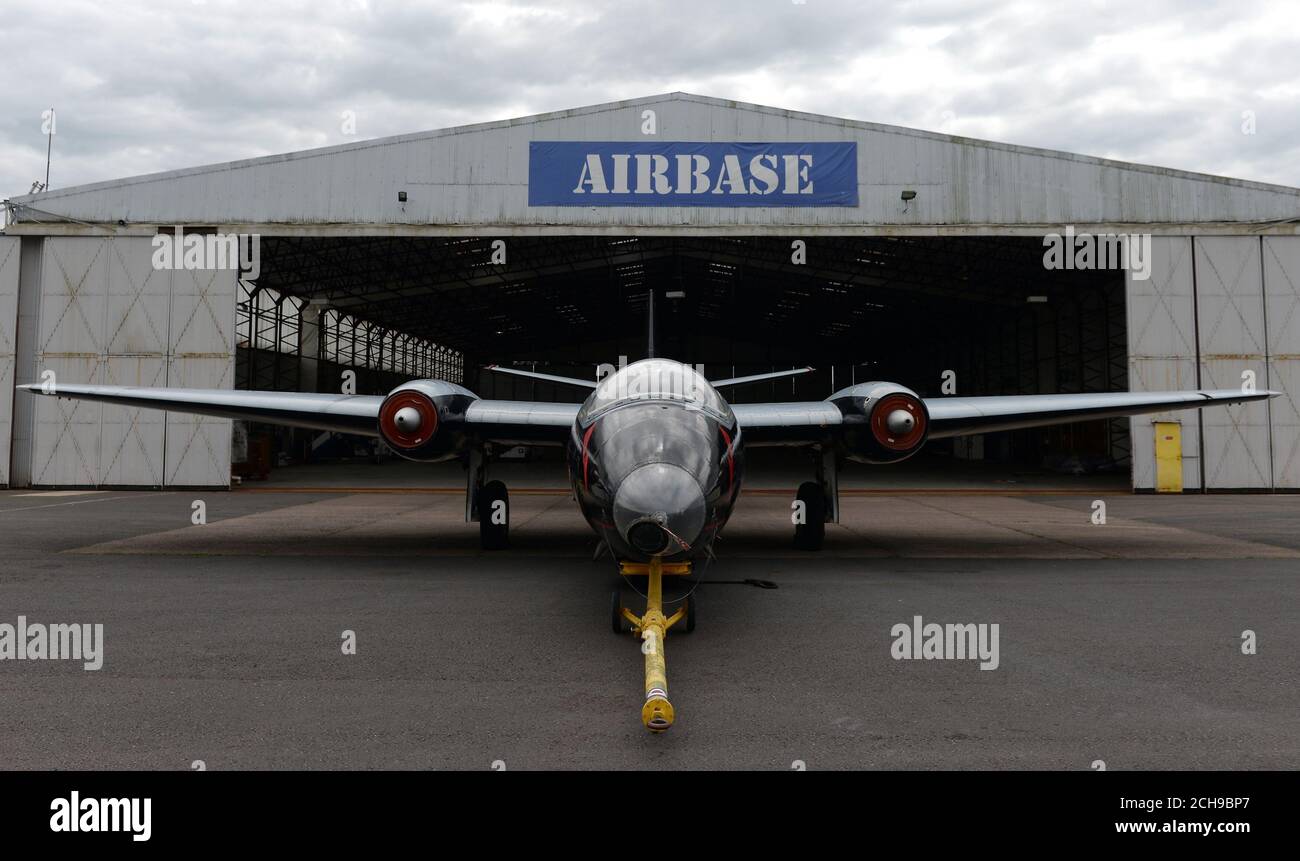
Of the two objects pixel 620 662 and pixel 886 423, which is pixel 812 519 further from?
pixel 620 662

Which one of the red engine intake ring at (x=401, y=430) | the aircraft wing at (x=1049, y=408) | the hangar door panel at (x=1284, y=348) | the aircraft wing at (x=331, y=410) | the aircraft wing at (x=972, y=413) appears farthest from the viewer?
the hangar door panel at (x=1284, y=348)

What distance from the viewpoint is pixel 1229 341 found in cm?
2395

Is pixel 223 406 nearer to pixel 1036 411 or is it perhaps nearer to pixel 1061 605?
pixel 1061 605

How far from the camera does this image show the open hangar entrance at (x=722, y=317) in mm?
34719

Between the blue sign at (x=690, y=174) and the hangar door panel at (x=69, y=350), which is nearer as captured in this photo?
the blue sign at (x=690, y=174)

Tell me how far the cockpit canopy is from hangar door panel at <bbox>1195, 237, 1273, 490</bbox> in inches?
920

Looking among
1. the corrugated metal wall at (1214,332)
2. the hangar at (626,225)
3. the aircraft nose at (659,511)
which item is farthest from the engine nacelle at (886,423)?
the corrugated metal wall at (1214,332)

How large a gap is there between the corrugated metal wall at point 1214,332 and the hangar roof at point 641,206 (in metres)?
2.44

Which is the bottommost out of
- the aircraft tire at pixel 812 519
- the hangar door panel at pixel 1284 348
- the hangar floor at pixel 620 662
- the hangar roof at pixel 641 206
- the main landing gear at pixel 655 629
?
the hangar floor at pixel 620 662

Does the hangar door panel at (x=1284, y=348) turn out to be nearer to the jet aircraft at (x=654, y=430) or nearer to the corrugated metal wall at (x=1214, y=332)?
the corrugated metal wall at (x=1214, y=332)

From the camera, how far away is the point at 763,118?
901 inches

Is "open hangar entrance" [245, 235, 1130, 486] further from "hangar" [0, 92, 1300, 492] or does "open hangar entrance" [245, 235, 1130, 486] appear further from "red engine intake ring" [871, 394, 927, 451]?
"red engine intake ring" [871, 394, 927, 451]

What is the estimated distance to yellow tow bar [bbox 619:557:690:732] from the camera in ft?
14.0
